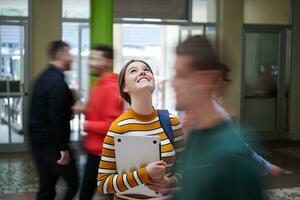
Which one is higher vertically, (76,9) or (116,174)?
(76,9)

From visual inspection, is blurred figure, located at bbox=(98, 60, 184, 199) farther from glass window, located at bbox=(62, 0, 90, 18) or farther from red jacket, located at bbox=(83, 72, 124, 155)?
glass window, located at bbox=(62, 0, 90, 18)

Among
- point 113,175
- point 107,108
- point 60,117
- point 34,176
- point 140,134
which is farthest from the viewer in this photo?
point 34,176

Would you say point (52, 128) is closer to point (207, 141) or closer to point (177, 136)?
point (177, 136)

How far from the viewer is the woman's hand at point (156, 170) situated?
2.37m

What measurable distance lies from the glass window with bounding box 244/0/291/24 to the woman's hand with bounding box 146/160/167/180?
30.7 feet

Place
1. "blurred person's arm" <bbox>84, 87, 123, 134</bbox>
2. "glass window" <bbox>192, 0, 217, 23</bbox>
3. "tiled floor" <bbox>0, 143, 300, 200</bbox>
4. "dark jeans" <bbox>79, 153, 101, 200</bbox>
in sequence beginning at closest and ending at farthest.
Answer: "blurred person's arm" <bbox>84, 87, 123, 134</bbox>
"dark jeans" <bbox>79, 153, 101, 200</bbox>
"tiled floor" <bbox>0, 143, 300, 200</bbox>
"glass window" <bbox>192, 0, 217, 23</bbox>

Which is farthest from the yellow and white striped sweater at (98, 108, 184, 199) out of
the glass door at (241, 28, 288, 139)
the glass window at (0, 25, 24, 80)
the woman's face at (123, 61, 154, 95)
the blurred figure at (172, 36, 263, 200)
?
the glass door at (241, 28, 288, 139)

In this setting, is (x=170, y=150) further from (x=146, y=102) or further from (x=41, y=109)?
(x=41, y=109)

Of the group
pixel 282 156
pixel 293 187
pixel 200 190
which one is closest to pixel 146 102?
pixel 200 190

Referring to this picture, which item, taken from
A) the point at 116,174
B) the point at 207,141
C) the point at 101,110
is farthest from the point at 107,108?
the point at 207,141

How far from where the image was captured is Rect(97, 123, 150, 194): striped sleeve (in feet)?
7.99

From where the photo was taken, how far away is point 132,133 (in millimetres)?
2662

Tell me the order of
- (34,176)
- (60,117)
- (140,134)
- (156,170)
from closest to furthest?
(156,170)
(140,134)
(60,117)
(34,176)

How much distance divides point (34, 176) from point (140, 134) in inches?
213
